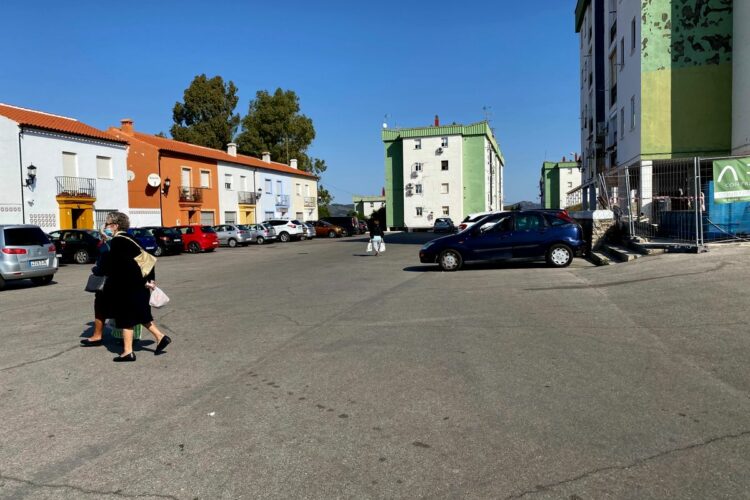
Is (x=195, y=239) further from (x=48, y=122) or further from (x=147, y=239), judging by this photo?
(x=48, y=122)

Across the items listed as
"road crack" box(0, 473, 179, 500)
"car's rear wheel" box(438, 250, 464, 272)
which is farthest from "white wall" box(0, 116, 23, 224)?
"road crack" box(0, 473, 179, 500)

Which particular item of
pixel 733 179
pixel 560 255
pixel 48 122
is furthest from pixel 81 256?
pixel 733 179

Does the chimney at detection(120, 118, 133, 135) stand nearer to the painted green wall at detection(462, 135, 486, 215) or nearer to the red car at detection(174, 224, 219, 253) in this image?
the red car at detection(174, 224, 219, 253)

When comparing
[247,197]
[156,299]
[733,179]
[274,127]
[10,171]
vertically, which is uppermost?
[274,127]

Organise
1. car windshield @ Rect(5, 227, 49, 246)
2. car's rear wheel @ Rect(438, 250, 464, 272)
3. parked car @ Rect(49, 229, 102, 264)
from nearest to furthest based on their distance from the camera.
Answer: car windshield @ Rect(5, 227, 49, 246)
car's rear wheel @ Rect(438, 250, 464, 272)
parked car @ Rect(49, 229, 102, 264)

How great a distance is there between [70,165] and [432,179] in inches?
1652

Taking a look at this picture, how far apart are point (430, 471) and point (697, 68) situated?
2397cm

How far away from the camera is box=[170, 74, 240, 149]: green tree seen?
197 ft

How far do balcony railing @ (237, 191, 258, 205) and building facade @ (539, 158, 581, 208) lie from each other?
198 feet

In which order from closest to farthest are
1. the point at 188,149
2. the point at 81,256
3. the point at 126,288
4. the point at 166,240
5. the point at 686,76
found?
the point at 126,288 → the point at 686,76 → the point at 81,256 → the point at 166,240 → the point at 188,149

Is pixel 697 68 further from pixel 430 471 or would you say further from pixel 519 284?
pixel 430 471

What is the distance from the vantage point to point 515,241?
14453 mm

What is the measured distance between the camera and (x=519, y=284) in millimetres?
11578

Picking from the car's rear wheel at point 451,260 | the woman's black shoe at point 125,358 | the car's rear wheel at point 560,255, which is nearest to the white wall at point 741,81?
the car's rear wheel at point 560,255
